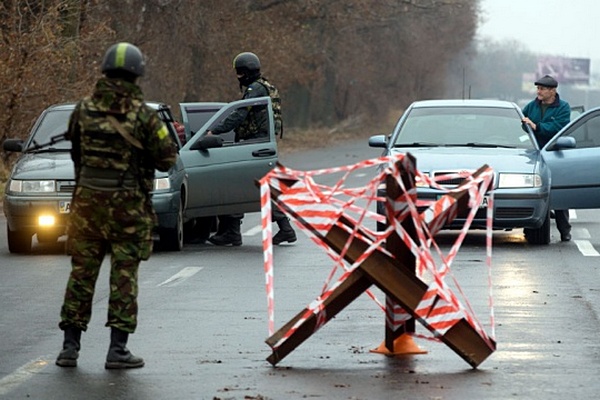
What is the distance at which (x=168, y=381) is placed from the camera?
8.62 metres

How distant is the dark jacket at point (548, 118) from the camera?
63.1ft

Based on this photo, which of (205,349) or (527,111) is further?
(527,111)

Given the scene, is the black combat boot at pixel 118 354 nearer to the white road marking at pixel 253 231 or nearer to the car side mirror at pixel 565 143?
the car side mirror at pixel 565 143

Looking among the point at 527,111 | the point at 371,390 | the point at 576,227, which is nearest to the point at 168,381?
the point at 371,390

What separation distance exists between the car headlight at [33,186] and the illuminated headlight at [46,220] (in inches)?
10.2

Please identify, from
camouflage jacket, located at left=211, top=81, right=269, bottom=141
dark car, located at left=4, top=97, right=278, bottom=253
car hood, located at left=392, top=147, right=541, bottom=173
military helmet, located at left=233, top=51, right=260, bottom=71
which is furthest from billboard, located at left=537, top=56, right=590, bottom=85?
military helmet, located at left=233, top=51, right=260, bottom=71

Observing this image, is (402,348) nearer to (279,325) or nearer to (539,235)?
(279,325)

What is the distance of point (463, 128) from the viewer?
18156 mm

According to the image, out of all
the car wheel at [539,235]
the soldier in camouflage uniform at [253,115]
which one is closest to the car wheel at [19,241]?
the soldier in camouflage uniform at [253,115]

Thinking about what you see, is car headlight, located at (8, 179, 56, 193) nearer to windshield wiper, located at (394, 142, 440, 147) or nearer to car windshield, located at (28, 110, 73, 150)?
car windshield, located at (28, 110, 73, 150)

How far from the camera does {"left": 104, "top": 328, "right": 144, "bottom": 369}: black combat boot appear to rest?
29.5ft

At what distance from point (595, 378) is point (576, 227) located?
40.5ft

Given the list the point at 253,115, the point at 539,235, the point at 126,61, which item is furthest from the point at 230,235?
the point at 126,61

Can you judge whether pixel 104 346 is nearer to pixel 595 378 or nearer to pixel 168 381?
pixel 168 381
